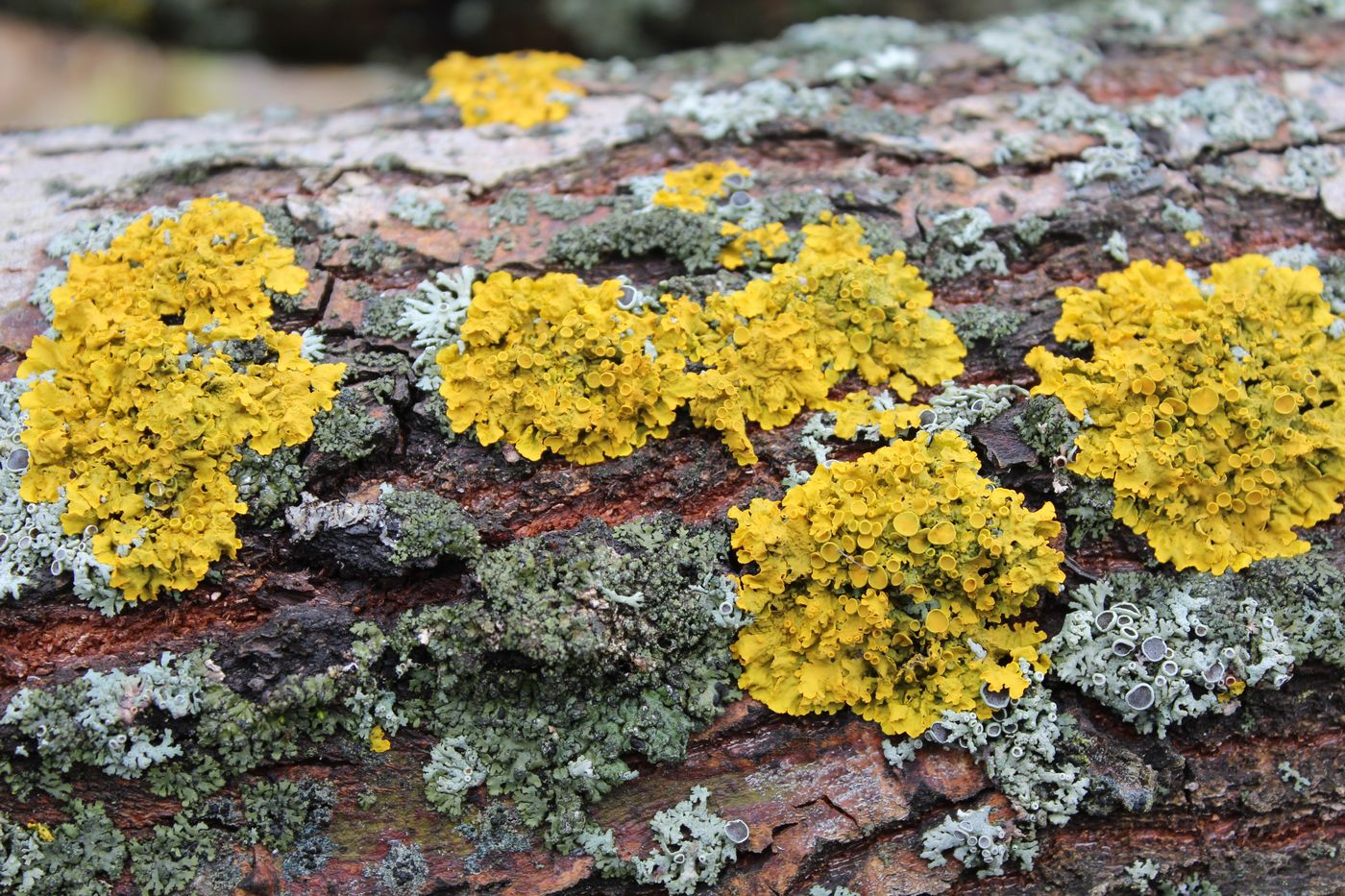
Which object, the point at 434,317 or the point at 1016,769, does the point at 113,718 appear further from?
the point at 1016,769

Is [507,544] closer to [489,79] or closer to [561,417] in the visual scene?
[561,417]

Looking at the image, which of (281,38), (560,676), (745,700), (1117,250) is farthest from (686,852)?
(281,38)

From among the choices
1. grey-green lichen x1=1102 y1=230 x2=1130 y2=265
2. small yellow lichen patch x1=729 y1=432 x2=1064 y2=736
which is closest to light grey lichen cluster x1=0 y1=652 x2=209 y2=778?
small yellow lichen patch x1=729 y1=432 x2=1064 y2=736

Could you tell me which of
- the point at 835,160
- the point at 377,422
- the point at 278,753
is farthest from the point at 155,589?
the point at 835,160

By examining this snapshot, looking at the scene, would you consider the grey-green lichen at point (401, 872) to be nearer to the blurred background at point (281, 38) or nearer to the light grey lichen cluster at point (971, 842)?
the light grey lichen cluster at point (971, 842)

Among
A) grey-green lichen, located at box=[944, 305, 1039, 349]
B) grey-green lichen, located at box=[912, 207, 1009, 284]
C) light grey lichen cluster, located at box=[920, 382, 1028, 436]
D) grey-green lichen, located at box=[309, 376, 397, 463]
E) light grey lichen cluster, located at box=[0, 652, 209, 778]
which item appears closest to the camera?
light grey lichen cluster, located at box=[0, 652, 209, 778]

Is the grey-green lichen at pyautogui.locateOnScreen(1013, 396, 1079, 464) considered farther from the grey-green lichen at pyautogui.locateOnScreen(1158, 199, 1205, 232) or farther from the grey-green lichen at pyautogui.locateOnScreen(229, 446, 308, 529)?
the grey-green lichen at pyautogui.locateOnScreen(229, 446, 308, 529)
